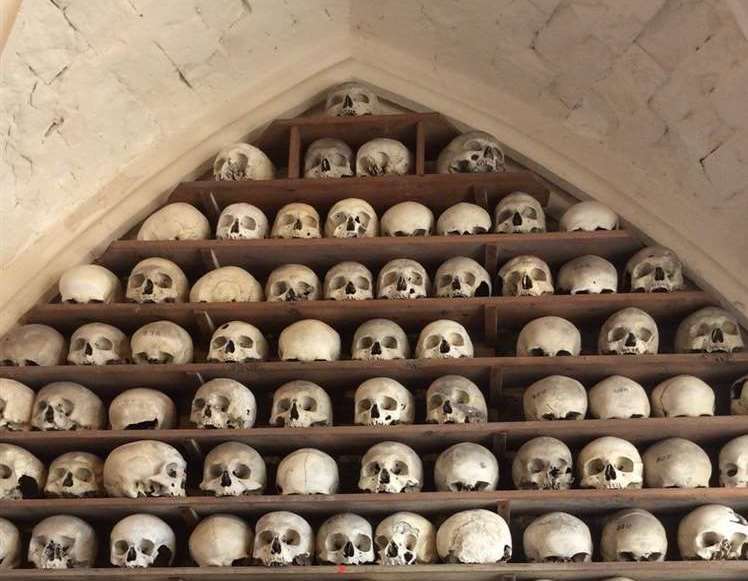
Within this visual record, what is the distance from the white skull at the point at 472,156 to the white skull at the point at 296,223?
0.42m

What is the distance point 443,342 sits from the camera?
3.51 metres

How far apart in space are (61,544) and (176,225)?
1.00m

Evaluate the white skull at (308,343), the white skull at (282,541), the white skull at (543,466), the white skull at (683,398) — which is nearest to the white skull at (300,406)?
the white skull at (308,343)

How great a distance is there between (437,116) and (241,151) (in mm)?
610

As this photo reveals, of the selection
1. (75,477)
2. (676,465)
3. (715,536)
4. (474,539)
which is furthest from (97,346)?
(715,536)

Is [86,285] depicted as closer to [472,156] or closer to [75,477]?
[75,477]

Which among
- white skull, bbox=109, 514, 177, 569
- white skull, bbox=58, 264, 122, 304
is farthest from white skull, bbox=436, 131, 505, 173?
white skull, bbox=109, 514, 177, 569

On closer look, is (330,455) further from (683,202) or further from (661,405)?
(683,202)

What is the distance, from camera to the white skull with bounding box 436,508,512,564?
3.16 meters

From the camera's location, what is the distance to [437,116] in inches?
157

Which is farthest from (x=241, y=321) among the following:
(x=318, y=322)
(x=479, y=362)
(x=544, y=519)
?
(x=544, y=519)

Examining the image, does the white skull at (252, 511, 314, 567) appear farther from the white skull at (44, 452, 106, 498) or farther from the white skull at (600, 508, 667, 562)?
the white skull at (600, 508, 667, 562)

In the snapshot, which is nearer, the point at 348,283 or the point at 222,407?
the point at 222,407

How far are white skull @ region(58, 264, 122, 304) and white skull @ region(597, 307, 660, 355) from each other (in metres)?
1.40
